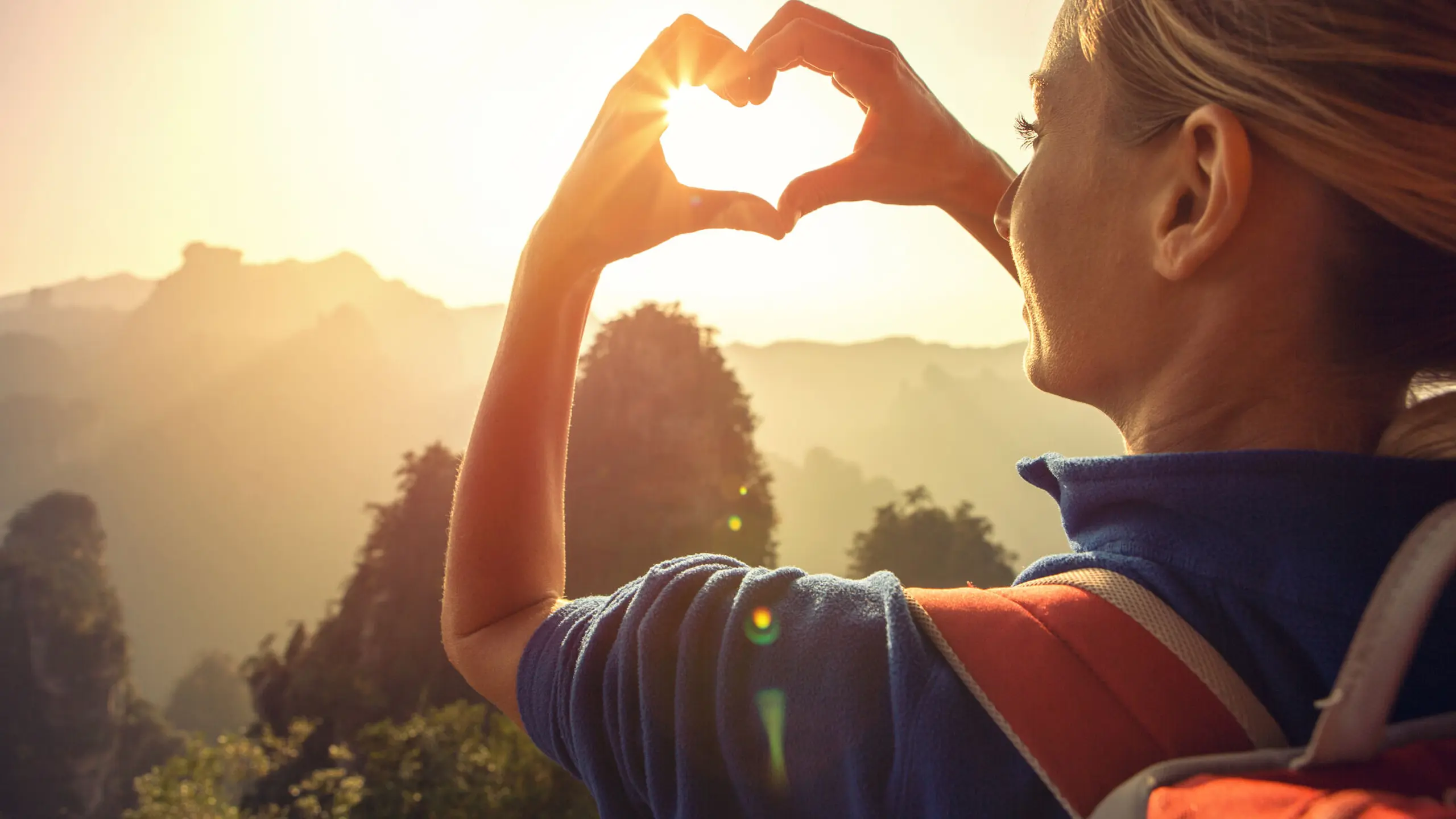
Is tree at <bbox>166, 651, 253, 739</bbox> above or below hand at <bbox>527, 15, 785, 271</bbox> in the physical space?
below

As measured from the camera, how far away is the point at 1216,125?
2.82ft

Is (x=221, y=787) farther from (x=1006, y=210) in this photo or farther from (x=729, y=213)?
(x=1006, y=210)

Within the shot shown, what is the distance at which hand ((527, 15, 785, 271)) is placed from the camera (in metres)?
1.29

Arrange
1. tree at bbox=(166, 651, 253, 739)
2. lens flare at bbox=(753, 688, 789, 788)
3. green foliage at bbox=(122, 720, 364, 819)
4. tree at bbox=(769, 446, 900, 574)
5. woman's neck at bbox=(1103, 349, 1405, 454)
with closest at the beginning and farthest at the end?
lens flare at bbox=(753, 688, 789, 788) < woman's neck at bbox=(1103, 349, 1405, 454) < green foliage at bbox=(122, 720, 364, 819) < tree at bbox=(166, 651, 253, 739) < tree at bbox=(769, 446, 900, 574)

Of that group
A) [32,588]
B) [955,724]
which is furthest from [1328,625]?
[32,588]

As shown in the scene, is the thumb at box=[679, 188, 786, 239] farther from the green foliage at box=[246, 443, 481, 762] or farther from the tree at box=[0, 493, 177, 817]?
the tree at box=[0, 493, 177, 817]

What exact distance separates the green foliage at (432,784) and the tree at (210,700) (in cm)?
4085

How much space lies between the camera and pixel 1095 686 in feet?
2.28

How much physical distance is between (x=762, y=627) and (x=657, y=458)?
48.0 feet

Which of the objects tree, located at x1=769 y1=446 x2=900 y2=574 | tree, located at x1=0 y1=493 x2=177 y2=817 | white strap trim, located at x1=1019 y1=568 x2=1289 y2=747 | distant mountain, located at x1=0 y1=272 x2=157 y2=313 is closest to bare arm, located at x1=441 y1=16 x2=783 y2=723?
white strap trim, located at x1=1019 y1=568 x2=1289 y2=747

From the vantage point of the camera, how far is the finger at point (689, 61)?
Answer: 4.24ft

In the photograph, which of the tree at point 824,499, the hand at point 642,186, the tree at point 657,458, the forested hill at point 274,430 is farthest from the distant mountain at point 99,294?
the hand at point 642,186

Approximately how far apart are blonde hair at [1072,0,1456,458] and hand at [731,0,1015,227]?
62cm

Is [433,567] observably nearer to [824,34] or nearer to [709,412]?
[709,412]
